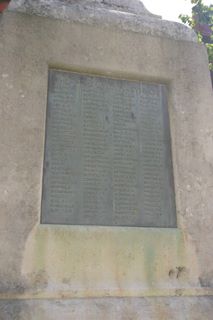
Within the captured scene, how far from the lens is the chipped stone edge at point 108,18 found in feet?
13.0

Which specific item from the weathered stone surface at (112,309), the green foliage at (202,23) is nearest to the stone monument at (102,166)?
the weathered stone surface at (112,309)

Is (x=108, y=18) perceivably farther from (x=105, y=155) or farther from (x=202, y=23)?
(x=202, y=23)

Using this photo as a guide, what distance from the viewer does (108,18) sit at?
418 cm

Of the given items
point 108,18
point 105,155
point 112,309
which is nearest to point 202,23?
point 108,18

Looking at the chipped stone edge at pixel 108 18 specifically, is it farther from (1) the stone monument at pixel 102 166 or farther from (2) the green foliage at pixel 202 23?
(2) the green foliage at pixel 202 23

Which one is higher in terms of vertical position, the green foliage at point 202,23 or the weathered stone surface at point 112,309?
the green foliage at point 202,23

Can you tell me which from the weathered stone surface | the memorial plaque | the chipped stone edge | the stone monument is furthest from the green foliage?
the weathered stone surface

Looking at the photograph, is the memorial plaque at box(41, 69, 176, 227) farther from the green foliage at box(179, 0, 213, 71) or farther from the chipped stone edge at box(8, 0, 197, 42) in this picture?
the green foliage at box(179, 0, 213, 71)

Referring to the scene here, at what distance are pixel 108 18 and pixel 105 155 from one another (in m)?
1.55

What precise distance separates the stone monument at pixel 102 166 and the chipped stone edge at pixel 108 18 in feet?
0.05

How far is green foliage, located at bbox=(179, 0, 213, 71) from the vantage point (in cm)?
969

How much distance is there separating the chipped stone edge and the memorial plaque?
0.63 m

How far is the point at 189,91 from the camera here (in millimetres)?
4172

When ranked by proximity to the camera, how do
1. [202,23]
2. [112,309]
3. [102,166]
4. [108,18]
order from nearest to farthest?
[112,309] → [102,166] → [108,18] → [202,23]
